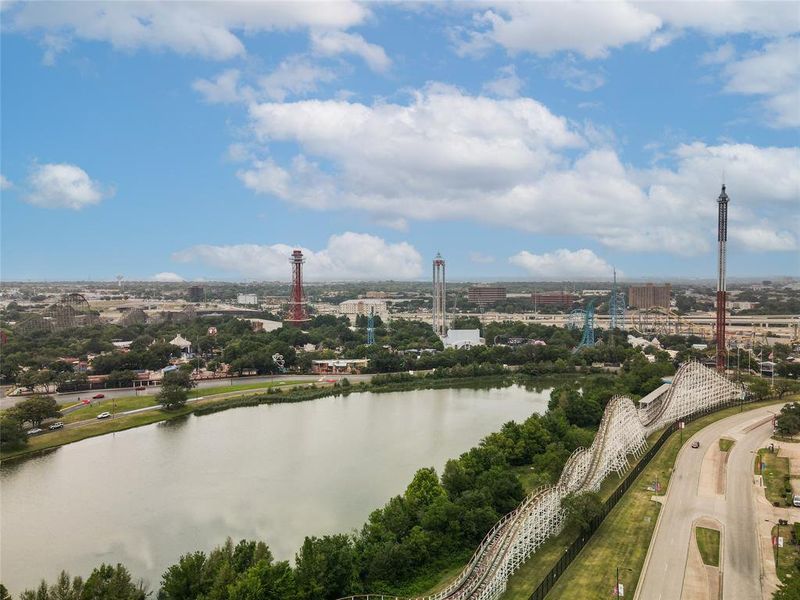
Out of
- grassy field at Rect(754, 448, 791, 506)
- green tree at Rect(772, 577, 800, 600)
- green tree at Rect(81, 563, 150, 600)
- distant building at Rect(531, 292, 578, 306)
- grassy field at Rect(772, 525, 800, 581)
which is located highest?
distant building at Rect(531, 292, 578, 306)

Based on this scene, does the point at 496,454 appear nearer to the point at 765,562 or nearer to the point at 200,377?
the point at 765,562

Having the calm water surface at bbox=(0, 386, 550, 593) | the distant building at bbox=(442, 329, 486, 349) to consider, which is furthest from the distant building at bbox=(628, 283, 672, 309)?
the calm water surface at bbox=(0, 386, 550, 593)

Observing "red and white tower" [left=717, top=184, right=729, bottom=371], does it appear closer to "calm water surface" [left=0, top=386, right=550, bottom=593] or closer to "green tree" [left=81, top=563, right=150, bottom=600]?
"calm water surface" [left=0, top=386, right=550, bottom=593]

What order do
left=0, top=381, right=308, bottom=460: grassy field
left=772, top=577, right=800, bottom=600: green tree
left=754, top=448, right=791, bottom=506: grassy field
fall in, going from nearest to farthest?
1. left=772, top=577, right=800, bottom=600: green tree
2. left=754, top=448, right=791, bottom=506: grassy field
3. left=0, top=381, right=308, bottom=460: grassy field

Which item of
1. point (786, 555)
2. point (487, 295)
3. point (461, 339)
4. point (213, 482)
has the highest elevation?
point (487, 295)

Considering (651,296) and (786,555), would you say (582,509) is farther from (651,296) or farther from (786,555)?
(651,296)

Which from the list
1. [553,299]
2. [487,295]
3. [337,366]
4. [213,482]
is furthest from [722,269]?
[487,295]

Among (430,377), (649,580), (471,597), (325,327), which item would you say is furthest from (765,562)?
(325,327)
